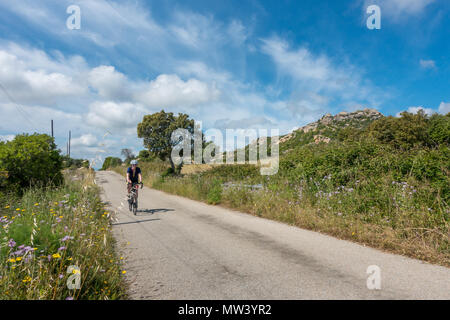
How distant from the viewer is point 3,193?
7.47 meters

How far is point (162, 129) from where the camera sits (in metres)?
23.4

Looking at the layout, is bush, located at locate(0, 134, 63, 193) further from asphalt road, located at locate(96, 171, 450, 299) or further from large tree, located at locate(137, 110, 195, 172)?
large tree, located at locate(137, 110, 195, 172)

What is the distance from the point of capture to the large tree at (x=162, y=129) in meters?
22.9

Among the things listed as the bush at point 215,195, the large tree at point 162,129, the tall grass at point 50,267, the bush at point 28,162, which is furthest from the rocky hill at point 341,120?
the tall grass at point 50,267

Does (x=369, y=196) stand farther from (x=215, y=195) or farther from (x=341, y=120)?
(x=341, y=120)

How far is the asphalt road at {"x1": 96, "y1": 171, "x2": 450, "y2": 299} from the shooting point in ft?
10.0

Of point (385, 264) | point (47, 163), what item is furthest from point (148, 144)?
point (385, 264)

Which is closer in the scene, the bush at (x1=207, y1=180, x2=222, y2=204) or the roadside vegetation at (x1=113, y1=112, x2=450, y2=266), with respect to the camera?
the roadside vegetation at (x1=113, y1=112, x2=450, y2=266)

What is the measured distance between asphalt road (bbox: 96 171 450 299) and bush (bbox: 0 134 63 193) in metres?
5.06

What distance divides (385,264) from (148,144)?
2246 centimetres

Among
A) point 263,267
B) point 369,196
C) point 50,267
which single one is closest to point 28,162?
point 50,267

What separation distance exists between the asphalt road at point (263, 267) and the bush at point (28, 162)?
5.06m

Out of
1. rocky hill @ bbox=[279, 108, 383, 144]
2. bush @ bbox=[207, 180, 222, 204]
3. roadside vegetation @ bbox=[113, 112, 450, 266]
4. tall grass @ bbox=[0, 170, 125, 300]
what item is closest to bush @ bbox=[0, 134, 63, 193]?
tall grass @ bbox=[0, 170, 125, 300]
